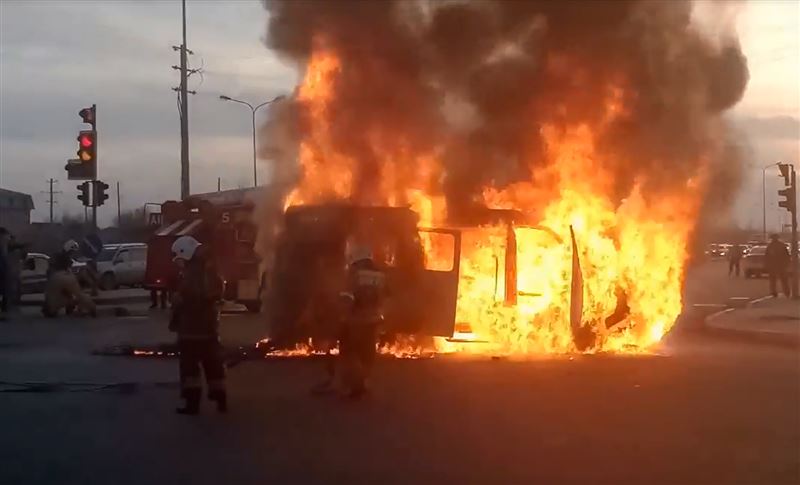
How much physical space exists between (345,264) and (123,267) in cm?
2293

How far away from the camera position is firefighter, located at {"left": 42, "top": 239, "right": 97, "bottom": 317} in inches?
877

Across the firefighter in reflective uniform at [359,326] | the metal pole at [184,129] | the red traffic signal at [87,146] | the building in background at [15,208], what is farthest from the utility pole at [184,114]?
the building in background at [15,208]

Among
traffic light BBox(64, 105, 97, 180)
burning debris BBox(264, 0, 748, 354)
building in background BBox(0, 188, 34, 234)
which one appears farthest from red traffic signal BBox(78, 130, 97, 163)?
building in background BBox(0, 188, 34, 234)

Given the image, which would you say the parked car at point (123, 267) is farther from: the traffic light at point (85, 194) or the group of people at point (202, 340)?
the group of people at point (202, 340)

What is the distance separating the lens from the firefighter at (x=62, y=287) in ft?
73.1

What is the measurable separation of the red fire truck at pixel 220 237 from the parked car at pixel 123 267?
12.7 m

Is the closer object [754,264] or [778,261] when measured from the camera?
[778,261]

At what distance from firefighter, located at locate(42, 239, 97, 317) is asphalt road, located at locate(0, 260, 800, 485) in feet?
27.9

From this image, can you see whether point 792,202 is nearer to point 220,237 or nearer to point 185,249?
point 220,237

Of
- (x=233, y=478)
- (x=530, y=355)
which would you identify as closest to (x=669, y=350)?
(x=530, y=355)

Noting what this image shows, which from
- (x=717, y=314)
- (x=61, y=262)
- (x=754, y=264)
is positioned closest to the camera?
(x=61, y=262)

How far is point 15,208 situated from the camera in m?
91.1

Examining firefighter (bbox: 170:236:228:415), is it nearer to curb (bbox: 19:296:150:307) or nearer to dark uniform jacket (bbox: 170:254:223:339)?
dark uniform jacket (bbox: 170:254:223:339)

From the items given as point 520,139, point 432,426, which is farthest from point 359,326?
point 520,139
